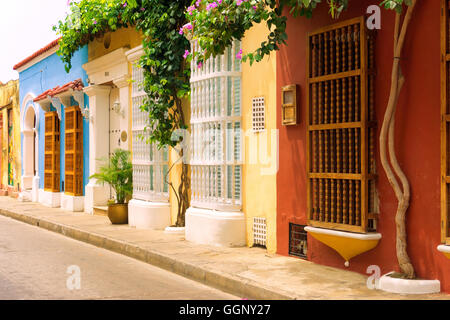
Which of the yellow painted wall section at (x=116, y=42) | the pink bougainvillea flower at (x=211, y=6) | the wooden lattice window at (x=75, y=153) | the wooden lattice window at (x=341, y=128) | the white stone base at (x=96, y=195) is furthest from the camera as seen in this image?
the wooden lattice window at (x=75, y=153)

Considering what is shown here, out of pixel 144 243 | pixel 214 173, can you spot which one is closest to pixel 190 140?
pixel 214 173

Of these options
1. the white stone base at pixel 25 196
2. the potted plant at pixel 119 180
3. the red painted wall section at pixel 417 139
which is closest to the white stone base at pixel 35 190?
the white stone base at pixel 25 196

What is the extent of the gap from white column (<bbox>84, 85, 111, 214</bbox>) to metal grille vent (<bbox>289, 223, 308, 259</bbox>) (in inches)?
300

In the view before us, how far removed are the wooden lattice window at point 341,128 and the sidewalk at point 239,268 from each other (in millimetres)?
613

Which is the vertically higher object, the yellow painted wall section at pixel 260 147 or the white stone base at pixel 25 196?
the yellow painted wall section at pixel 260 147

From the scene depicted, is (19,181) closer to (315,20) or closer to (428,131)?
(315,20)

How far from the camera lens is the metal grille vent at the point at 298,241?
7.71 m

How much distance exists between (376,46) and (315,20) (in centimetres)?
107

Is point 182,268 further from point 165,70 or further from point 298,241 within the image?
point 165,70

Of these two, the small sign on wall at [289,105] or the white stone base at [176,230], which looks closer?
the small sign on wall at [289,105]

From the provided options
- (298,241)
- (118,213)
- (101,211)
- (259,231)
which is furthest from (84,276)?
(101,211)

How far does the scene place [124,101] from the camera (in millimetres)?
13203

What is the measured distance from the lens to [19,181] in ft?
71.6

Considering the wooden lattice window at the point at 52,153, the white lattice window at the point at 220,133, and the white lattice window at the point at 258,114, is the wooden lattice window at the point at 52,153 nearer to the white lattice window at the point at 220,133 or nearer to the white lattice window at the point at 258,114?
the white lattice window at the point at 220,133
